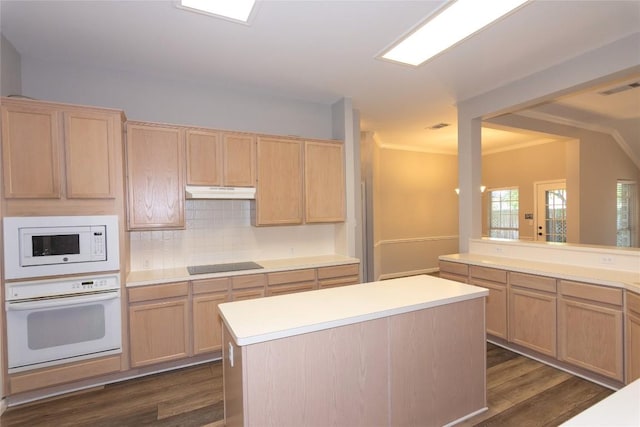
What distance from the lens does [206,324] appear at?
3021 mm

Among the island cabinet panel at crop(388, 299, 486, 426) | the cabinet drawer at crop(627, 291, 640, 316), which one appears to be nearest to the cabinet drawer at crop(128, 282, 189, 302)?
the island cabinet panel at crop(388, 299, 486, 426)

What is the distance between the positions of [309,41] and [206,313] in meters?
2.61

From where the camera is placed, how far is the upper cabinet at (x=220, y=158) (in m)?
3.20

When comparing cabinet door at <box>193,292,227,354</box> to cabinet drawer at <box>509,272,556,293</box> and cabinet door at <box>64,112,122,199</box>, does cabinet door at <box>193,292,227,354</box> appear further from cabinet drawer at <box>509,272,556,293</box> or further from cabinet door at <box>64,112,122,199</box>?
cabinet drawer at <box>509,272,556,293</box>

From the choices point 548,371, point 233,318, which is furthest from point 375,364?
point 548,371

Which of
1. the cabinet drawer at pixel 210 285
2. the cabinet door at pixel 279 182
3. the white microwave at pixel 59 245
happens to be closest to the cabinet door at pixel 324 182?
the cabinet door at pixel 279 182

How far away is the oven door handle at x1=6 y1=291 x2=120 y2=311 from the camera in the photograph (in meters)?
2.33

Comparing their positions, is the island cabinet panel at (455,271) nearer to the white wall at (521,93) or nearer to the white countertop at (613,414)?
the white wall at (521,93)

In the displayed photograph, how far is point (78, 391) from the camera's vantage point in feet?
8.50

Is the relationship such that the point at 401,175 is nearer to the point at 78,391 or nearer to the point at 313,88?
the point at 313,88

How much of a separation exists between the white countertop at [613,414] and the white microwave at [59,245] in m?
3.02

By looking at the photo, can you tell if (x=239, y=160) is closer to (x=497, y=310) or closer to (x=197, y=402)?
(x=197, y=402)

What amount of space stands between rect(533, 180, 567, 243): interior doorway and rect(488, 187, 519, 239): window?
52cm

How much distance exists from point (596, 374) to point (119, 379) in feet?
13.2
